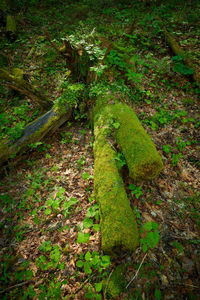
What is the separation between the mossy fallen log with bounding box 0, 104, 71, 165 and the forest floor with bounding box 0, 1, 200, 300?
24 centimetres

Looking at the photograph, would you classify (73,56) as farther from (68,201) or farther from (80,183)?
(68,201)

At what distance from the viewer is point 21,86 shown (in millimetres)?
4391

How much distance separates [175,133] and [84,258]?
154 inches

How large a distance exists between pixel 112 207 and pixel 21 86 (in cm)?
448

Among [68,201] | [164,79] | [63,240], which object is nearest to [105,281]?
[63,240]

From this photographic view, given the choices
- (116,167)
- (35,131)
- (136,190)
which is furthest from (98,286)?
(35,131)

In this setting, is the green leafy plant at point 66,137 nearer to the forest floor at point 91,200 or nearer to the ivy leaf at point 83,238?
the forest floor at point 91,200

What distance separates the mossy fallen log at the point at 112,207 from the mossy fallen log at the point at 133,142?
1.00 ft

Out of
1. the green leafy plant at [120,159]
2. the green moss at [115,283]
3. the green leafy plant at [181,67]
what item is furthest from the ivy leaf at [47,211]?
the green leafy plant at [181,67]

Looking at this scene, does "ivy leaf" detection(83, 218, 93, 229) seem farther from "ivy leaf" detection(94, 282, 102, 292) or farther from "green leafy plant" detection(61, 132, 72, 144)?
"green leafy plant" detection(61, 132, 72, 144)

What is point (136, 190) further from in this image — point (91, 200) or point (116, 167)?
point (91, 200)

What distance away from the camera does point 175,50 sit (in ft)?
20.6

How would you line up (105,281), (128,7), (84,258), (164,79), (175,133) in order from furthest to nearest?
(128,7)
(164,79)
(175,133)
(84,258)
(105,281)

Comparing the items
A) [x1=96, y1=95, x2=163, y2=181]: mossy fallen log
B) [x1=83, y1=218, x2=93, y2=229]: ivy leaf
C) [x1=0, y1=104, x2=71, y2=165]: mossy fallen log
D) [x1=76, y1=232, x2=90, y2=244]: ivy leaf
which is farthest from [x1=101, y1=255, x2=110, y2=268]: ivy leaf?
[x1=0, y1=104, x2=71, y2=165]: mossy fallen log
